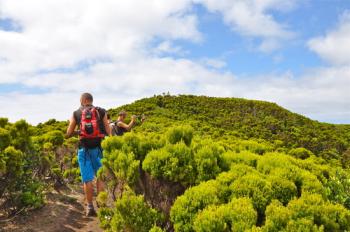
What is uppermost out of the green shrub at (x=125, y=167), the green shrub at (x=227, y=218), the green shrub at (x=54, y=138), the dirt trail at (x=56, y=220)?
the green shrub at (x=54, y=138)

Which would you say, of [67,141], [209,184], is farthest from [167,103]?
[209,184]

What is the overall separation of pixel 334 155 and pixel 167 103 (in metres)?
18.1

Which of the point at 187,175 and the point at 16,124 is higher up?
the point at 16,124

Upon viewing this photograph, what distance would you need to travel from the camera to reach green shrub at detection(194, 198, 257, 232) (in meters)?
4.35

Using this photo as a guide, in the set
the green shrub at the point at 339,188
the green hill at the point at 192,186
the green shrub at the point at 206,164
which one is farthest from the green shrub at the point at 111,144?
the green shrub at the point at 339,188

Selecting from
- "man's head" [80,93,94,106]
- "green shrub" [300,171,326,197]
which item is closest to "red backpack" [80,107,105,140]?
"man's head" [80,93,94,106]

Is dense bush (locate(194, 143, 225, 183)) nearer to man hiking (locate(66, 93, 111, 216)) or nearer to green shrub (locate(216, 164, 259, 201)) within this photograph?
green shrub (locate(216, 164, 259, 201))

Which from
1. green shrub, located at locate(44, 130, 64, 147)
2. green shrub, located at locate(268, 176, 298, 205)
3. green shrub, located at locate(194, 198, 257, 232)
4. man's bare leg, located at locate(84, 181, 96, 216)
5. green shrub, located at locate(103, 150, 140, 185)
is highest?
green shrub, located at locate(44, 130, 64, 147)

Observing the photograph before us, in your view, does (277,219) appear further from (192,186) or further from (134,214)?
(134,214)

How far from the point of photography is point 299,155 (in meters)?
17.5

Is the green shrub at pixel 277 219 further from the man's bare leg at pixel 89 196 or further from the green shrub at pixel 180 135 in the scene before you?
the man's bare leg at pixel 89 196

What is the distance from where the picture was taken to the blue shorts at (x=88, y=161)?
7.64 meters

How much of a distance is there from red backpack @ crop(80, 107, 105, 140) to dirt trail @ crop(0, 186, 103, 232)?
1.64 m

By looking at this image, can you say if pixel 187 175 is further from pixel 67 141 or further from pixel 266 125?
pixel 266 125
